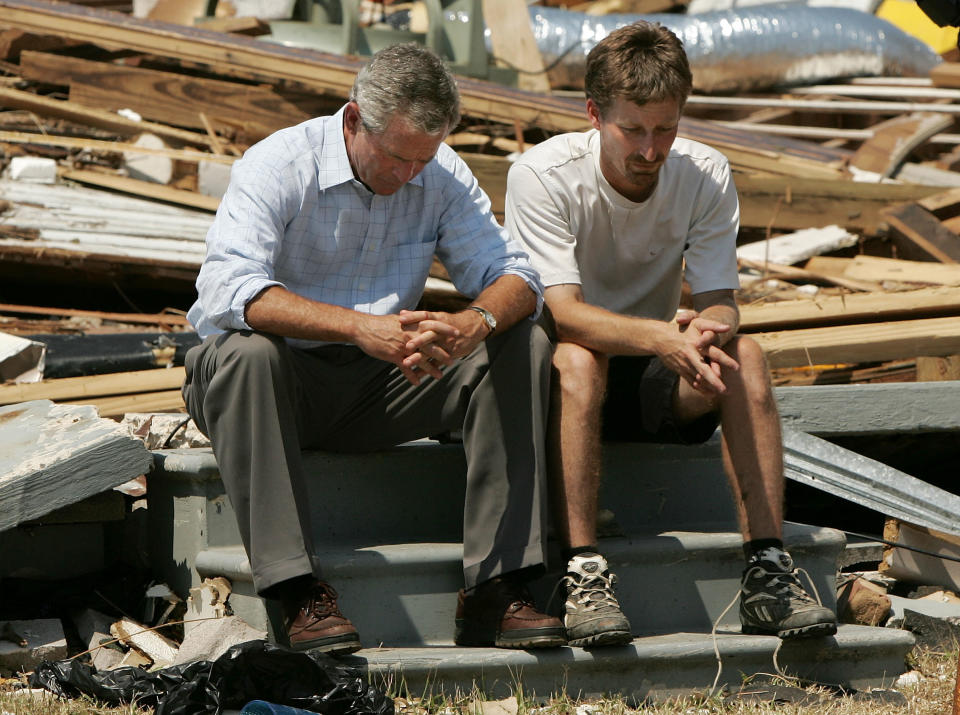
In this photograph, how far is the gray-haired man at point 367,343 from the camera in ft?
9.63

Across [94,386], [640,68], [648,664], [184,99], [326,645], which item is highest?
[640,68]

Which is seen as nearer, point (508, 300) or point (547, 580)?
point (508, 300)

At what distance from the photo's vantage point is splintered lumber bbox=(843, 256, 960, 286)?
18.5 feet

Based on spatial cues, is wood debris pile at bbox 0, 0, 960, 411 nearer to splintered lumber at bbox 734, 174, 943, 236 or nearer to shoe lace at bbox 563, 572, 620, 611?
splintered lumber at bbox 734, 174, 943, 236

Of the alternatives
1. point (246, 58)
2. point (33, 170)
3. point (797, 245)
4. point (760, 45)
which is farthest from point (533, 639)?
point (760, 45)

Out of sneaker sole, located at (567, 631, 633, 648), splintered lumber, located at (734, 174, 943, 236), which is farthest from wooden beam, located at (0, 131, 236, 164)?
sneaker sole, located at (567, 631, 633, 648)

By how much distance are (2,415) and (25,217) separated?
6.01ft

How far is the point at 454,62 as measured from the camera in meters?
8.41

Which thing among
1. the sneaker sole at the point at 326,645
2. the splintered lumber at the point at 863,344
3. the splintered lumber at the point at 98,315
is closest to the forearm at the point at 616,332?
the sneaker sole at the point at 326,645

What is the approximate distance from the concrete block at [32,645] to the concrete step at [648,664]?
0.93 m

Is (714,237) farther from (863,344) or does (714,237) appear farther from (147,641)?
(147,641)

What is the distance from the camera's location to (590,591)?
306 cm

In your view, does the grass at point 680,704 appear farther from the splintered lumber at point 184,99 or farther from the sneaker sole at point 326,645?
the splintered lumber at point 184,99

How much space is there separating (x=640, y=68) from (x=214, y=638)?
1943mm
